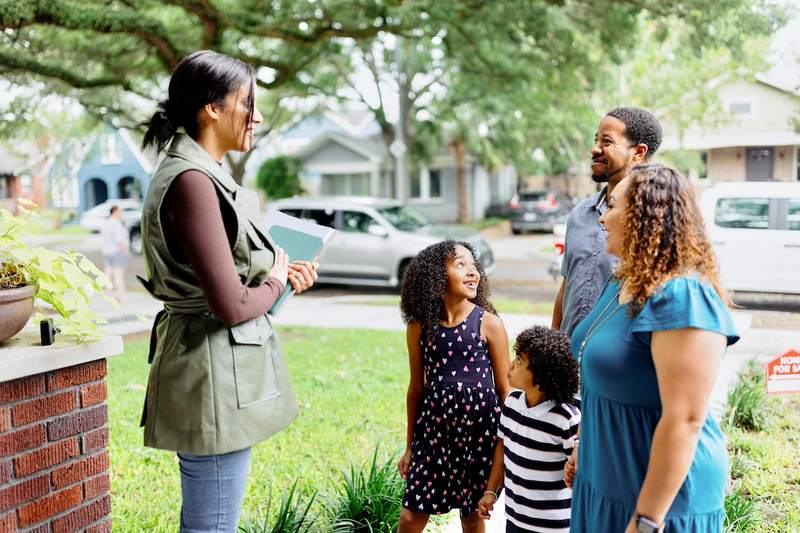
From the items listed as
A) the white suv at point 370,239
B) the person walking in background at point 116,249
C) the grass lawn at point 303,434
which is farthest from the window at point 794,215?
the person walking in background at point 116,249

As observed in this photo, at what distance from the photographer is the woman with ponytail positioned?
6.31 ft

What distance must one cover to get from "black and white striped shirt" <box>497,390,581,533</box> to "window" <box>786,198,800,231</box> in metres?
7.91

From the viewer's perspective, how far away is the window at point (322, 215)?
1430 cm

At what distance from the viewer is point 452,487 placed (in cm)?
286

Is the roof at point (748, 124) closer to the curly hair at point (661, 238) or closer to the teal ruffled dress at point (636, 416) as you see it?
the curly hair at point (661, 238)

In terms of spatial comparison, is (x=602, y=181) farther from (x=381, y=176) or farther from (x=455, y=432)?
(x=381, y=176)

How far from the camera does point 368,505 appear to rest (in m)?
3.47

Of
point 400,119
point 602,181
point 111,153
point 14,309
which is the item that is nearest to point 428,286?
point 602,181

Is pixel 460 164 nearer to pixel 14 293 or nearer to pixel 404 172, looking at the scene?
pixel 404 172

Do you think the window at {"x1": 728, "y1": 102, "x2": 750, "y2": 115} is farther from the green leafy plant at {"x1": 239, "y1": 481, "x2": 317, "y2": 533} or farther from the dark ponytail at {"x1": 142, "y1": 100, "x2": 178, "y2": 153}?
the dark ponytail at {"x1": 142, "y1": 100, "x2": 178, "y2": 153}

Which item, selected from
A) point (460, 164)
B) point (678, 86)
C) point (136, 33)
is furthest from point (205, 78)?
point (460, 164)

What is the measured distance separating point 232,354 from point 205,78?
79cm

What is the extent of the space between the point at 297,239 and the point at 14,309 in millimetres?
982

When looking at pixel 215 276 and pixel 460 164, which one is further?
pixel 460 164
